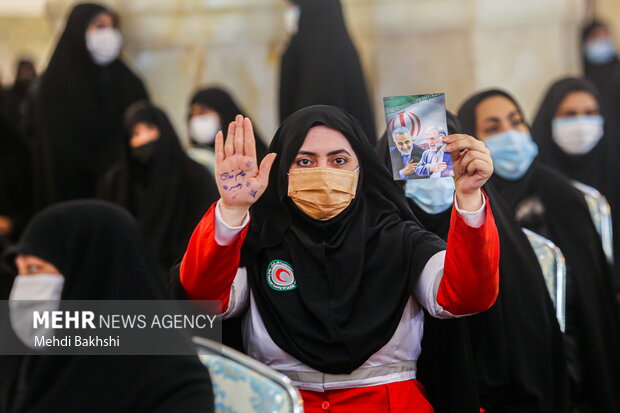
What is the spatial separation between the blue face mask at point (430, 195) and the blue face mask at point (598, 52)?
5054 mm

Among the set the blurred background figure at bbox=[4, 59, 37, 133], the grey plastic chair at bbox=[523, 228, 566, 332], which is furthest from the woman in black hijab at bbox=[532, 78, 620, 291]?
the blurred background figure at bbox=[4, 59, 37, 133]

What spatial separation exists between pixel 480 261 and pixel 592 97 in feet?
9.45

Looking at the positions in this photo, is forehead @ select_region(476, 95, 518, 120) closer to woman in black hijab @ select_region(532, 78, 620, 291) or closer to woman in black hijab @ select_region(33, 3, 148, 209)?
woman in black hijab @ select_region(532, 78, 620, 291)

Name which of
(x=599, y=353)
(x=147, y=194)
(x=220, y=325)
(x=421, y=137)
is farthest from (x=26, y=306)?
(x=599, y=353)

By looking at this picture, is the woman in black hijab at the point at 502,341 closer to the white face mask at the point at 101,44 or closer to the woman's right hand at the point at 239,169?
the woman's right hand at the point at 239,169

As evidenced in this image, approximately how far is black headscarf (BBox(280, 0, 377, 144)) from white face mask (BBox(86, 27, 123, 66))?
1.19 m

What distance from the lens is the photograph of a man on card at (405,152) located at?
6.60 feet

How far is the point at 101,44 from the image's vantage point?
5.80m

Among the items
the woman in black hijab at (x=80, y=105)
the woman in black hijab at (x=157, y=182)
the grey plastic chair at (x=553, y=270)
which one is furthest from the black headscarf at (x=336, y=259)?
the woman in black hijab at (x=80, y=105)

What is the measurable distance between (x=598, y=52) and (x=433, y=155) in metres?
5.53

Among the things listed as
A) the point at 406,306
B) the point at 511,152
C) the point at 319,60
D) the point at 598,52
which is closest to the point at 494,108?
the point at 511,152

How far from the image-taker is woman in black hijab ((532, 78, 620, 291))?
475 centimetres

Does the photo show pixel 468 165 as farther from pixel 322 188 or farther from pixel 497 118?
pixel 497 118

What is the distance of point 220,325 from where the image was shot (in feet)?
8.13
